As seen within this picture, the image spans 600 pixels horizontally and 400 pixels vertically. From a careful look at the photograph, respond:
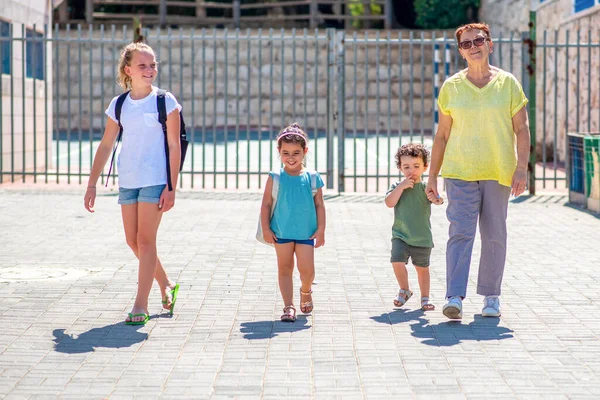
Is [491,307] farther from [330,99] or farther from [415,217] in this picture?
[330,99]

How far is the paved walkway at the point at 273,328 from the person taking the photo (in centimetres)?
499

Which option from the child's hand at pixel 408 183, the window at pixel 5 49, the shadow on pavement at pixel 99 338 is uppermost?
the window at pixel 5 49

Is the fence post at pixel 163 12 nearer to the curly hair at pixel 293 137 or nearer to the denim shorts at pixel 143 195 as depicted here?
the curly hair at pixel 293 137

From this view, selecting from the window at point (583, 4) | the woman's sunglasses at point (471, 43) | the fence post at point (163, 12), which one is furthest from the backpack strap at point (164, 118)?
the fence post at point (163, 12)

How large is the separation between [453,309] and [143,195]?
181 centimetres

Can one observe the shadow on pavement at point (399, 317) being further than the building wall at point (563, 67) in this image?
No

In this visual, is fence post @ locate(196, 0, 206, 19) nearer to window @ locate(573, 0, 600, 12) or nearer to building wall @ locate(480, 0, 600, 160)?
building wall @ locate(480, 0, 600, 160)

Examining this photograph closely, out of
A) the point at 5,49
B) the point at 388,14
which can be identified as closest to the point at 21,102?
the point at 5,49

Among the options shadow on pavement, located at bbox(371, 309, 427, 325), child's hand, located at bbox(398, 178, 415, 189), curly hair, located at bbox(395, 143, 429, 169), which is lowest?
shadow on pavement, located at bbox(371, 309, 427, 325)

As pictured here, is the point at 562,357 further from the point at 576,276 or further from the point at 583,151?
the point at 583,151

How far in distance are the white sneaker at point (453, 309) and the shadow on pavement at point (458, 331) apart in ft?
0.16

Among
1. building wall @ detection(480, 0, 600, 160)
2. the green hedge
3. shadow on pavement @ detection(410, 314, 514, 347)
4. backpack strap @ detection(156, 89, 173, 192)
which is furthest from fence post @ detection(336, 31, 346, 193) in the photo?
the green hedge

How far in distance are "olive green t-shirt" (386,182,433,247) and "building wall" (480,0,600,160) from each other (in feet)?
31.0

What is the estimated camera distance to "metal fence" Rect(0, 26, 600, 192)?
15211 mm
